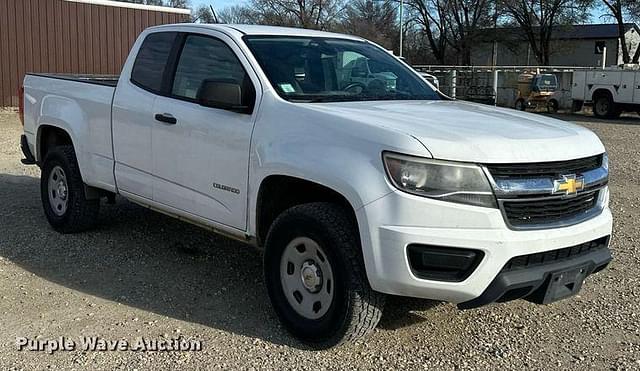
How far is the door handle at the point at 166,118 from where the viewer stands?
4805 millimetres

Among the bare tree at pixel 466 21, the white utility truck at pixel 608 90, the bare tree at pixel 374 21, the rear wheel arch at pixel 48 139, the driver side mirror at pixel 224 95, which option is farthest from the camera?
the bare tree at pixel 374 21

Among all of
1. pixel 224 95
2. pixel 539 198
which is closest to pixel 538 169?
pixel 539 198

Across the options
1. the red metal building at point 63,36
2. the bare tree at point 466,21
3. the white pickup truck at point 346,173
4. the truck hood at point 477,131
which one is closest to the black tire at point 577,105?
the red metal building at point 63,36

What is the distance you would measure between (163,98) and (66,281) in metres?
1.52

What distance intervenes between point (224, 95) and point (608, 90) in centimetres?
2284

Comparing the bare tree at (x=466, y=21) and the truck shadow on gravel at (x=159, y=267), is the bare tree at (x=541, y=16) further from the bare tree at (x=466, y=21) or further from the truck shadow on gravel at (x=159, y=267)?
the truck shadow on gravel at (x=159, y=267)

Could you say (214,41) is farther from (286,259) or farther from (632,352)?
(632,352)

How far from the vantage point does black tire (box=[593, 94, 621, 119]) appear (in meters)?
24.1

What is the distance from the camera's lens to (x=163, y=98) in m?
5.04

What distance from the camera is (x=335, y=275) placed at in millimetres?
3760

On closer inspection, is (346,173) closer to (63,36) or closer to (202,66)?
(202,66)

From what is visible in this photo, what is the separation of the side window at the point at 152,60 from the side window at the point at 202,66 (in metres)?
0.20

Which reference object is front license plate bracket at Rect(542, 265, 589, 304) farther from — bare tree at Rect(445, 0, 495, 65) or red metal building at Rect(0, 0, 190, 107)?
bare tree at Rect(445, 0, 495, 65)

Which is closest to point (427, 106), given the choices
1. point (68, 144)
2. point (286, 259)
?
point (286, 259)
